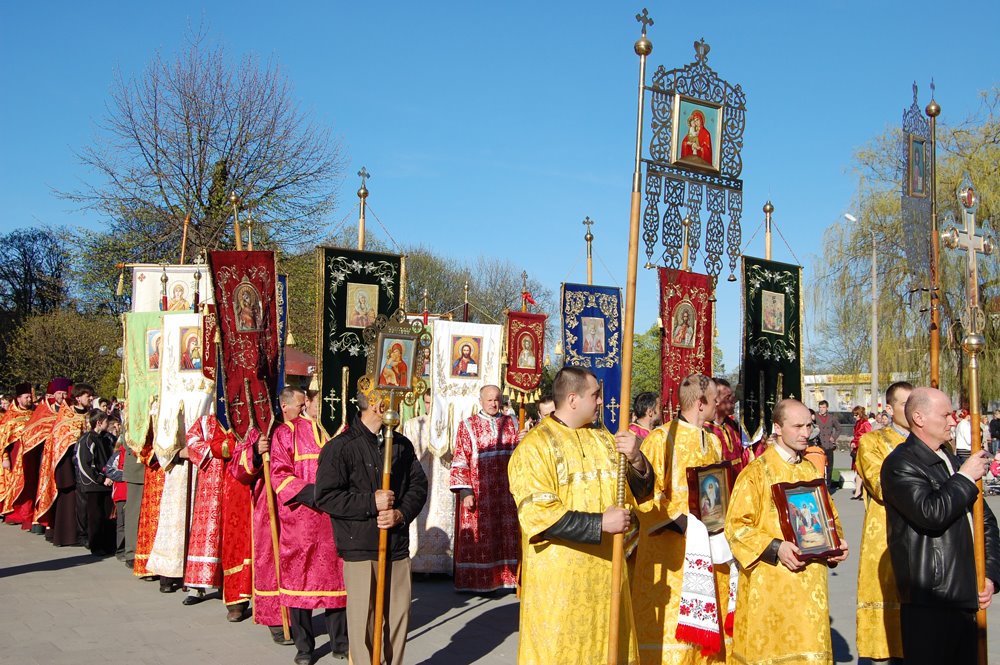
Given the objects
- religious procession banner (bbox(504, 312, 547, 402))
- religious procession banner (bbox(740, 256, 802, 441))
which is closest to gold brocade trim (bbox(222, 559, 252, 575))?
religious procession banner (bbox(504, 312, 547, 402))

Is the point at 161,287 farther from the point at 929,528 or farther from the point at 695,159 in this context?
the point at 929,528

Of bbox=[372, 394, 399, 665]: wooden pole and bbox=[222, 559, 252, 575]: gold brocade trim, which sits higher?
bbox=[372, 394, 399, 665]: wooden pole

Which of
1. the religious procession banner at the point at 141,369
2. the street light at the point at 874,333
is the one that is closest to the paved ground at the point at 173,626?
the religious procession banner at the point at 141,369

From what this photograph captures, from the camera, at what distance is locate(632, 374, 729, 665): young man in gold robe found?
6.05m

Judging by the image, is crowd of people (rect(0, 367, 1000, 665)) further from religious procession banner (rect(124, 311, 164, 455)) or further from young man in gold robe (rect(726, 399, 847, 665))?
religious procession banner (rect(124, 311, 164, 455))

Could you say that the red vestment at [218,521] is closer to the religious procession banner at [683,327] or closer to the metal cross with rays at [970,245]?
the religious procession banner at [683,327]

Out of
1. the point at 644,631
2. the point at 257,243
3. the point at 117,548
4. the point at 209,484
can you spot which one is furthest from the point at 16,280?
the point at 644,631

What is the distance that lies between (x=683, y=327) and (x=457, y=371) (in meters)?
3.68

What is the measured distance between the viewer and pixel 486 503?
9953 millimetres

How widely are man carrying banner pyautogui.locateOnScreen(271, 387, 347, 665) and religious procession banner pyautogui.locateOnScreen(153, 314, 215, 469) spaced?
2766 millimetres

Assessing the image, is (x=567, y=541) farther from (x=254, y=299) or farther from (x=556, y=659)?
(x=254, y=299)

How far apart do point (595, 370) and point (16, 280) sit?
5068 cm

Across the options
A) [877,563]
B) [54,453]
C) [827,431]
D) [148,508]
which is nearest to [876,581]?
[877,563]

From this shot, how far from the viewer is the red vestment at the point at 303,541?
281 inches
